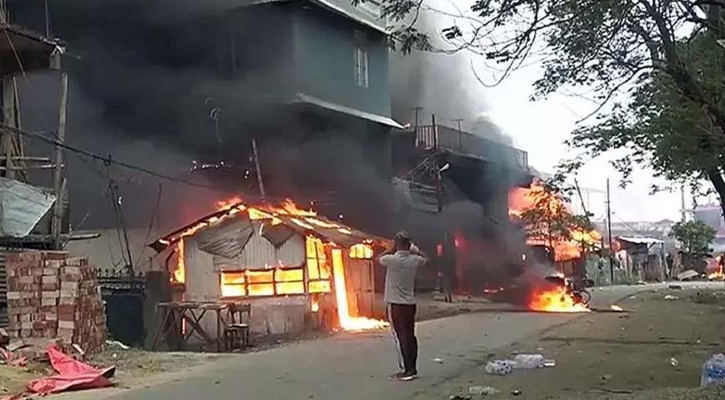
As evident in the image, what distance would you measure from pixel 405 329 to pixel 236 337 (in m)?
8.11

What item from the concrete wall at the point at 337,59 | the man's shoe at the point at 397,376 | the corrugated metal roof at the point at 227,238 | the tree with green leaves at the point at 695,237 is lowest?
the man's shoe at the point at 397,376

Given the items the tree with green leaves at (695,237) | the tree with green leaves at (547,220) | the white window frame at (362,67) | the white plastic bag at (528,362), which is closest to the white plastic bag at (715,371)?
the white plastic bag at (528,362)

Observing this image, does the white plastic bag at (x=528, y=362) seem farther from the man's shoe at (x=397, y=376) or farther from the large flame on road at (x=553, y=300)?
the large flame on road at (x=553, y=300)

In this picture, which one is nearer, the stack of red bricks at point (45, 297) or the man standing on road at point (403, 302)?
the man standing on road at point (403, 302)

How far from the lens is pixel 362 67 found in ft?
92.2

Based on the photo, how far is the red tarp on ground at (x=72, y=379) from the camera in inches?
409

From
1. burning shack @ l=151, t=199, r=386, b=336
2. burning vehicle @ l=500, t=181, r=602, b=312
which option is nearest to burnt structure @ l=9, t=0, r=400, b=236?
burning shack @ l=151, t=199, r=386, b=336

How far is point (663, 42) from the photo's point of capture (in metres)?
9.07

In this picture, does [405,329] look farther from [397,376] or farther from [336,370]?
[336,370]

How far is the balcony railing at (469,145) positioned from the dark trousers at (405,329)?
74.3ft

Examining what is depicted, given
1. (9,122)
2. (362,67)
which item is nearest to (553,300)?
(362,67)

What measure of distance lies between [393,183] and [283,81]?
6142mm

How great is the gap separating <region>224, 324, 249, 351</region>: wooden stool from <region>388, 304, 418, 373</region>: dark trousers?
7.79 m

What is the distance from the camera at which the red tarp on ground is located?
10391 millimetres
